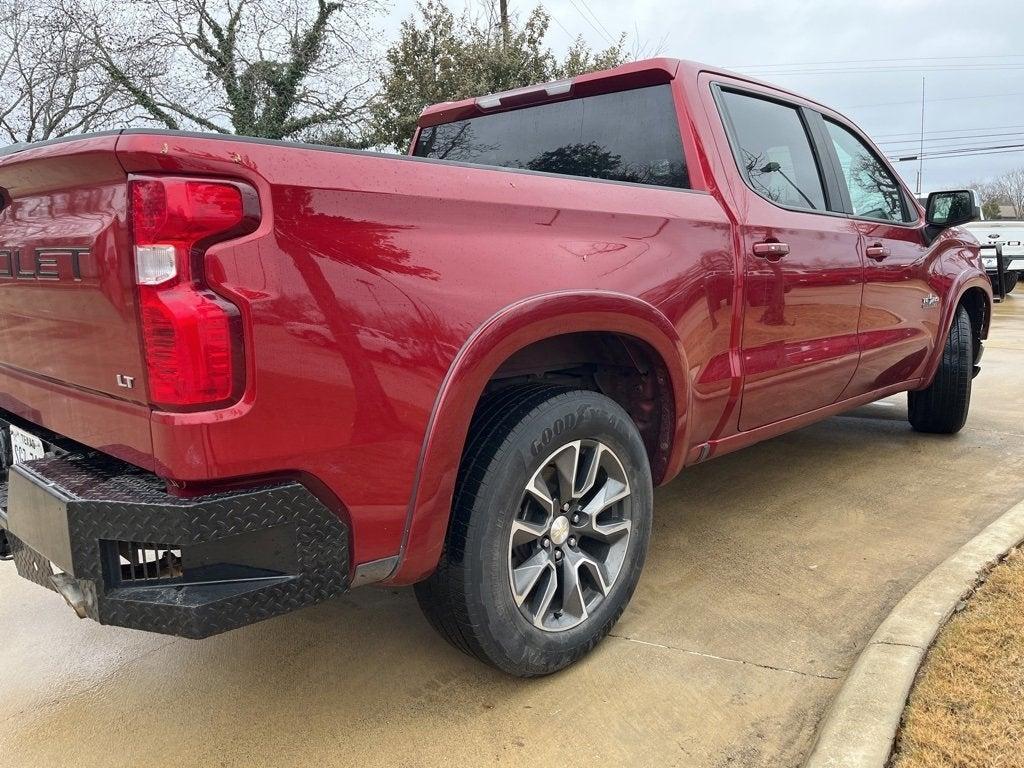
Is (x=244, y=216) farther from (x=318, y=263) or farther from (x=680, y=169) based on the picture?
(x=680, y=169)

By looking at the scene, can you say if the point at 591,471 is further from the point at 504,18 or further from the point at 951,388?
the point at 504,18

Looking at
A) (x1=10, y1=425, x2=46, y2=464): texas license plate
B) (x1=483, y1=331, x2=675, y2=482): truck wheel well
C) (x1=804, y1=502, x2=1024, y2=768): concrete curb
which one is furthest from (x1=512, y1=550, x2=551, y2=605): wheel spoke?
(x1=10, y1=425, x2=46, y2=464): texas license plate

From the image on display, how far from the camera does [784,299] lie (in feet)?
10.3

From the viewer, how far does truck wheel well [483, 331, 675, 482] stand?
2.50m

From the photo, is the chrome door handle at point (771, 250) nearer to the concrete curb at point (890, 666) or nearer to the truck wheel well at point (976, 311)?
the concrete curb at point (890, 666)

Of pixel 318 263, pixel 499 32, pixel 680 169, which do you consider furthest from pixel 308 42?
pixel 318 263

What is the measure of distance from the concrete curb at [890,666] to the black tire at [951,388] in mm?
1997

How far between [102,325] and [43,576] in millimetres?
671

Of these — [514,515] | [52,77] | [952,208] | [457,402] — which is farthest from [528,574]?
[52,77]

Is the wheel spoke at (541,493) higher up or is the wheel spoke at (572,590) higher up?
the wheel spoke at (541,493)

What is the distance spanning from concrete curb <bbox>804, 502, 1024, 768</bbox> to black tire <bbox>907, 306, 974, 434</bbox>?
1997 millimetres

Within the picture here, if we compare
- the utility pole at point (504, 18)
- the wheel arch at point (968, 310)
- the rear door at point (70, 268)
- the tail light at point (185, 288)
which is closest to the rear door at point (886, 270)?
the wheel arch at point (968, 310)

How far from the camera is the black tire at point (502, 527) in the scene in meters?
2.10

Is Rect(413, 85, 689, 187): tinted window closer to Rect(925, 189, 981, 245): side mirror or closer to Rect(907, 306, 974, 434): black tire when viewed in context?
Rect(925, 189, 981, 245): side mirror
